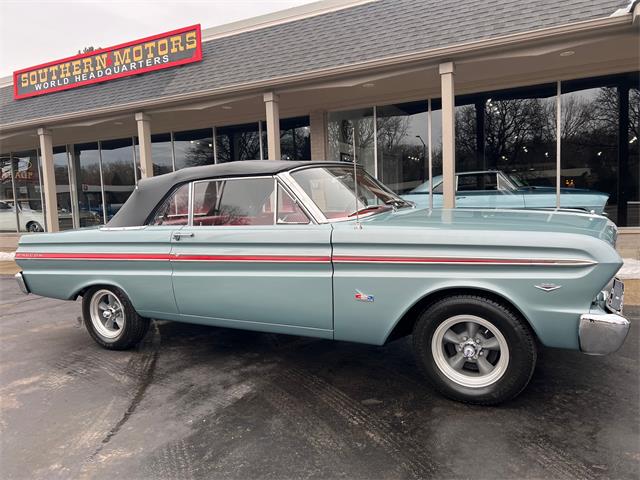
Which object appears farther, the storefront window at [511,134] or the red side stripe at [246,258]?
the storefront window at [511,134]

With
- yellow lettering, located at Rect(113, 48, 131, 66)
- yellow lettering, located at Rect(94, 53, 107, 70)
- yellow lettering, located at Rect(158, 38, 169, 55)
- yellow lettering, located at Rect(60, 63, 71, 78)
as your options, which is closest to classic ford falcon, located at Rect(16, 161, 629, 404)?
yellow lettering, located at Rect(158, 38, 169, 55)

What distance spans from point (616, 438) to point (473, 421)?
0.77 metres

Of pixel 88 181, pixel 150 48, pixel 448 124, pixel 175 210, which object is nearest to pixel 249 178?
pixel 175 210

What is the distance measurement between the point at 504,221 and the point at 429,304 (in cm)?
79

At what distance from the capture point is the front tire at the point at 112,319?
443cm

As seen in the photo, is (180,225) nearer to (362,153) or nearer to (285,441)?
(285,441)

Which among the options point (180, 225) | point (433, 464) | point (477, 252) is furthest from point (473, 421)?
point (180, 225)

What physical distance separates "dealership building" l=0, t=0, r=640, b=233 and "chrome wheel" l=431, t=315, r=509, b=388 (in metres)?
4.74

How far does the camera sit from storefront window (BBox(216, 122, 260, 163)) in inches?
489

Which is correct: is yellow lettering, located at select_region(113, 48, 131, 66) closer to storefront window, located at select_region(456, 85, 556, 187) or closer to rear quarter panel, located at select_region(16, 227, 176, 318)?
storefront window, located at select_region(456, 85, 556, 187)

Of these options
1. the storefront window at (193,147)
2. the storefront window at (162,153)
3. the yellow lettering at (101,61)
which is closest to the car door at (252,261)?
the storefront window at (193,147)

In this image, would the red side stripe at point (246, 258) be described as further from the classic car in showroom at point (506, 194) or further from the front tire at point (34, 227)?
the front tire at point (34, 227)

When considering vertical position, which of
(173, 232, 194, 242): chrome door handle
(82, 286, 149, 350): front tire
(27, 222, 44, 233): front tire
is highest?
(173, 232, 194, 242): chrome door handle

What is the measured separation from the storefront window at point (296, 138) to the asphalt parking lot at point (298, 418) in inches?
308
